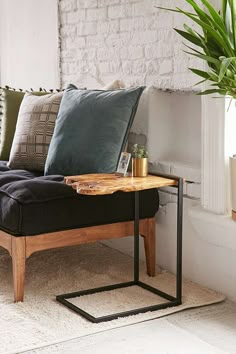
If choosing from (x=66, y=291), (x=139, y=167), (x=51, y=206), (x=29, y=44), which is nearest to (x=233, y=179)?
(x=139, y=167)

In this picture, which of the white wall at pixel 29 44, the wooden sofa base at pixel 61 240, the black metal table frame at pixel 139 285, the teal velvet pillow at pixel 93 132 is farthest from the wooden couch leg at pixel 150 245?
the white wall at pixel 29 44

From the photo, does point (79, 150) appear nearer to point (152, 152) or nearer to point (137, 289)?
point (152, 152)

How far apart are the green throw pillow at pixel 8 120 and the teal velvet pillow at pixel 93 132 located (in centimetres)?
60

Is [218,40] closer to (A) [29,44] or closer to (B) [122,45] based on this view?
(B) [122,45]

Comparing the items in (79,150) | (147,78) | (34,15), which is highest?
(34,15)

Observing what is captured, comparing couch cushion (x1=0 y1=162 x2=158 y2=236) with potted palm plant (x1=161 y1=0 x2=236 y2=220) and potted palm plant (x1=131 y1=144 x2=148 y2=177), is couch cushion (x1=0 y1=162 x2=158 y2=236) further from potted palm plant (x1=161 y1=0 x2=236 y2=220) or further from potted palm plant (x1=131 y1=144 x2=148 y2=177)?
potted palm plant (x1=161 y1=0 x2=236 y2=220)

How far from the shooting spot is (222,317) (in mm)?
3166

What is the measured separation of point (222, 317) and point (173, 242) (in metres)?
0.70

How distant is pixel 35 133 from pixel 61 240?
795mm

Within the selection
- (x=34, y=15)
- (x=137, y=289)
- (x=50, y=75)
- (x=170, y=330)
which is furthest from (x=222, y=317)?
(x=34, y=15)

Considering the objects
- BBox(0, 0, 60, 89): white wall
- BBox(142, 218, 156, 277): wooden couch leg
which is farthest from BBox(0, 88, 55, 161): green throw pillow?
BBox(142, 218, 156, 277): wooden couch leg

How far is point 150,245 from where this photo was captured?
3.71 metres

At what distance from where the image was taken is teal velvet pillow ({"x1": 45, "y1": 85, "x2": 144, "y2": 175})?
3.60 meters

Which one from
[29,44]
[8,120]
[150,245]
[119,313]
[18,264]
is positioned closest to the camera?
[119,313]
